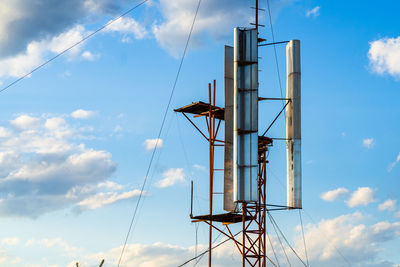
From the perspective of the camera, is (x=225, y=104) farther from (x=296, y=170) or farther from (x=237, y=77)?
(x=296, y=170)

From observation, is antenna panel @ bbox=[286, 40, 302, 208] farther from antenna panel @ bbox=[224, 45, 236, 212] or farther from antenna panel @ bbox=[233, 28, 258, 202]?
antenna panel @ bbox=[224, 45, 236, 212]

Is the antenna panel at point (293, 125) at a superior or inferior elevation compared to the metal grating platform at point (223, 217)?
superior

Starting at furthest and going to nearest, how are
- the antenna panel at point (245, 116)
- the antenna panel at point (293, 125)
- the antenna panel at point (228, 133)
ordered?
the antenna panel at point (293, 125)
the antenna panel at point (228, 133)
the antenna panel at point (245, 116)

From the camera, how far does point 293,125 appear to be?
2023 inches

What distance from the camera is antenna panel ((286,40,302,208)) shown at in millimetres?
50406

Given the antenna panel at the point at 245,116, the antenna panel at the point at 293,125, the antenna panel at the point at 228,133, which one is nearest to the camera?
the antenna panel at the point at 245,116

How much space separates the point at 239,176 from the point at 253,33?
10.6 m

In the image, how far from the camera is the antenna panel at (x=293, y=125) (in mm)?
50406

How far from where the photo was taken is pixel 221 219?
5159cm

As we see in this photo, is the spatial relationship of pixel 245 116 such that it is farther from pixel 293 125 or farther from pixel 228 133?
pixel 293 125

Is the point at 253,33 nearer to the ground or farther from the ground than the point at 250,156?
farther from the ground

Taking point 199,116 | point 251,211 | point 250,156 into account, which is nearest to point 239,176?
point 250,156

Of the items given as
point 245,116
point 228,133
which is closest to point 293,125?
point 245,116

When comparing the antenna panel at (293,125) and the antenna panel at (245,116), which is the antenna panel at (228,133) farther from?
the antenna panel at (293,125)
